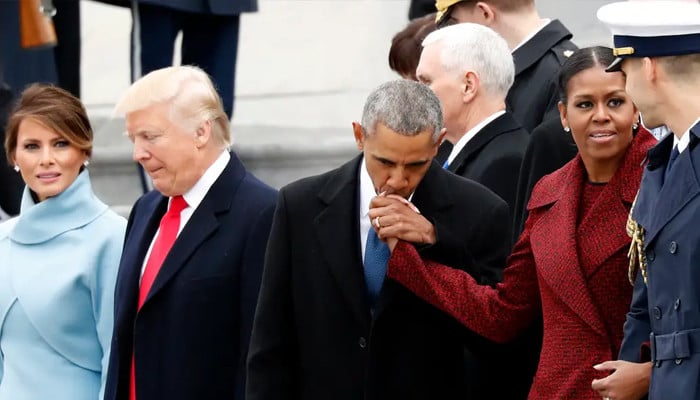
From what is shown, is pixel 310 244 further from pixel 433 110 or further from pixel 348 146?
pixel 348 146

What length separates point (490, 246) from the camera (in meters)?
4.90

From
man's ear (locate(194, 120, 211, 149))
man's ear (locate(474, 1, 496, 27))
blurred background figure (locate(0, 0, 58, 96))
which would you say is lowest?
blurred background figure (locate(0, 0, 58, 96))

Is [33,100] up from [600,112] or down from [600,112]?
down

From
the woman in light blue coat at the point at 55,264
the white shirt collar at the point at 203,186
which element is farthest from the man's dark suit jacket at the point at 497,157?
the woman in light blue coat at the point at 55,264

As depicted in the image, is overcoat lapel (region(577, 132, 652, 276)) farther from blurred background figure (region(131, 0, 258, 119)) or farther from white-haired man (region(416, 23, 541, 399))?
blurred background figure (region(131, 0, 258, 119))

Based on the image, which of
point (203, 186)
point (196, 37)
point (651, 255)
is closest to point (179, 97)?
point (203, 186)

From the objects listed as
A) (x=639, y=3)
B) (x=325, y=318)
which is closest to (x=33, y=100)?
(x=325, y=318)

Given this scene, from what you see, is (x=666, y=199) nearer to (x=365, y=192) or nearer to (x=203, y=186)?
(x=365, y=192)

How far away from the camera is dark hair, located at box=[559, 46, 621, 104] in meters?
4.77

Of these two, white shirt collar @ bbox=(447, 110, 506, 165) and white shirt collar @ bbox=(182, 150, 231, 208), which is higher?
white shirt collar @ bbox=(447, 110, 506, 165)

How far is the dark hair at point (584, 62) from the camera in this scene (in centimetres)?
477

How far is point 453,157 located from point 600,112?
3.69 ft

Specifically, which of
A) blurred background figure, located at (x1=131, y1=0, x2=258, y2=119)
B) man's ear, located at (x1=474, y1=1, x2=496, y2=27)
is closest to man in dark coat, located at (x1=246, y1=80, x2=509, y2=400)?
man's ear, located at (x1=474, y1=1, x2=496, y2=27)

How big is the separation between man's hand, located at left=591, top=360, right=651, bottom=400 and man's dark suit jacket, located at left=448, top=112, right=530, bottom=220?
4.70 ft
